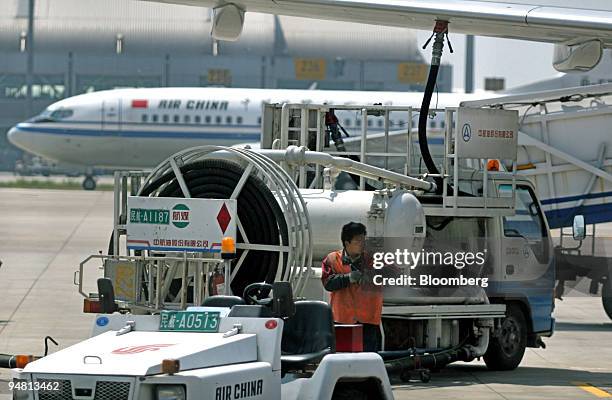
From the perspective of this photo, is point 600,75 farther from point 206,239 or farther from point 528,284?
point 206,239

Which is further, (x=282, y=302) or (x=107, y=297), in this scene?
(x=107, y=297)

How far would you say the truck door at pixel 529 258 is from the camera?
14.1 metres

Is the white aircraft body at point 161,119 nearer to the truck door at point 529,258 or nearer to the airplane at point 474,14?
the airplane at point 474,14

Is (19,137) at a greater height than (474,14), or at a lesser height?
greater

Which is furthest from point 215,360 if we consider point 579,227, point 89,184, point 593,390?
point 89,184

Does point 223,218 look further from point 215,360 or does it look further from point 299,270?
point 215,360

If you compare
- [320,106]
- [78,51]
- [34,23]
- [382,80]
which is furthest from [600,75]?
[382,80]

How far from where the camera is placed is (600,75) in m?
22.4

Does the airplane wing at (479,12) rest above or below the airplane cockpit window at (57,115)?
below

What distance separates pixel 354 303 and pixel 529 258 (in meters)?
3.42

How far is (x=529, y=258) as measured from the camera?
47.0 ft

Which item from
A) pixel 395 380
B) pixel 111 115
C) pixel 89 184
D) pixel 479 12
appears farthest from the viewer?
pixel 89 184

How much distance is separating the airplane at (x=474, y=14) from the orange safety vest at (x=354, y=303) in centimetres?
530

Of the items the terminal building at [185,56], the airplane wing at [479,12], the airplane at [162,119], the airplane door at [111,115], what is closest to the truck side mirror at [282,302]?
the airplane wing at [479,12]
